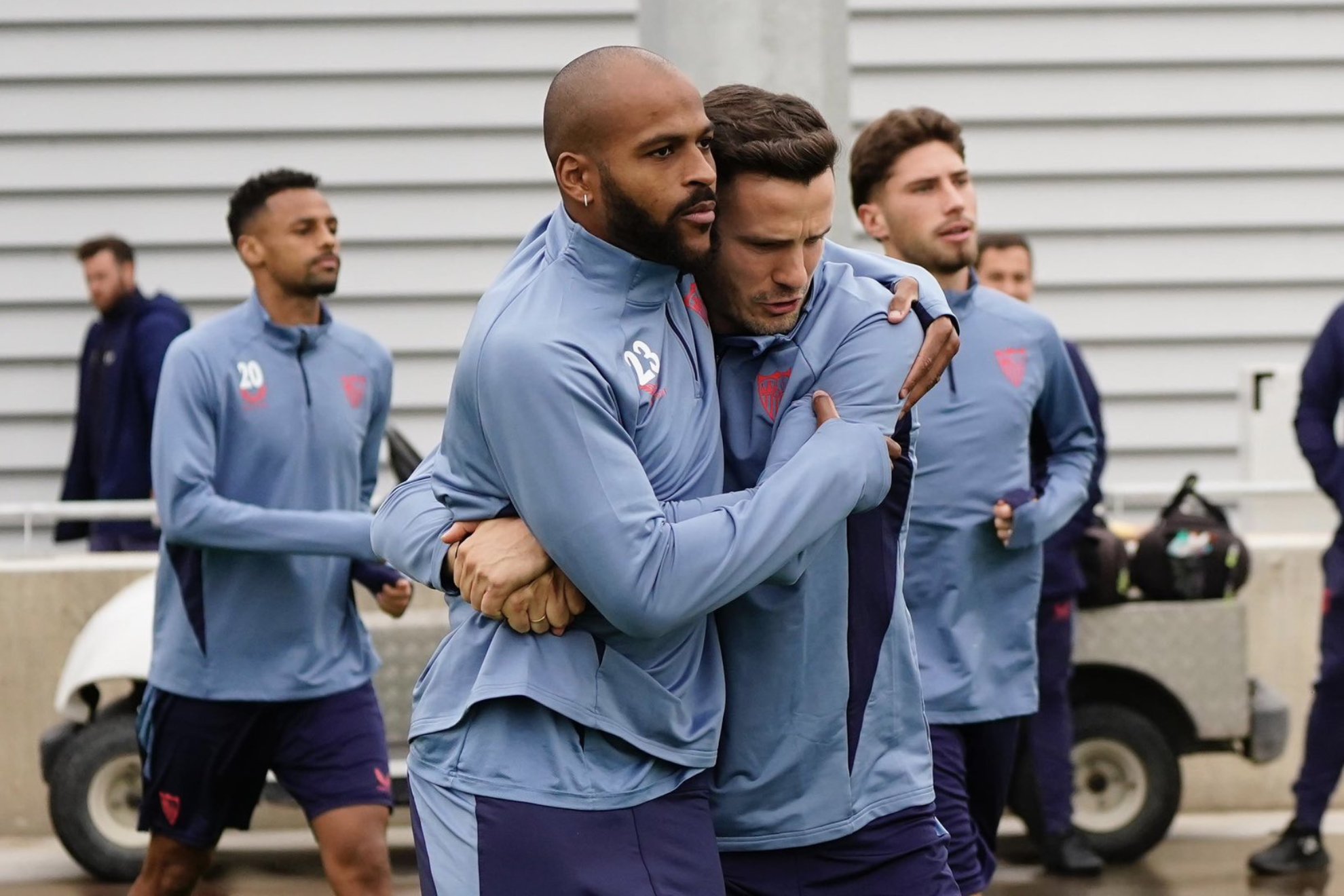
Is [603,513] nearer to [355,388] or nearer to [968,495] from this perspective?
[968,495]

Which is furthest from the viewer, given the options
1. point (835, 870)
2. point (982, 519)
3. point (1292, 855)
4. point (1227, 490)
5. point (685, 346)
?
point (1227, 490)

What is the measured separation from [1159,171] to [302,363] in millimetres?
Result: 6071

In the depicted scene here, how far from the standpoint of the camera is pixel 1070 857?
7.13m

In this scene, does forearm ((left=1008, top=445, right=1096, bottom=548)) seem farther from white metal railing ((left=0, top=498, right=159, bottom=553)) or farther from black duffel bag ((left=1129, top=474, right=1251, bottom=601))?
white metal railing ((left=0, top=498, right=159, bottom=553))

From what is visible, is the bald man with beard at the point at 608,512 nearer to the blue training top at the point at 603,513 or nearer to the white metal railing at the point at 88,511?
the blue training top at the point at 603,513

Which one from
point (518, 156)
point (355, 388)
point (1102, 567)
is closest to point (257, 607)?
point (355, 388)

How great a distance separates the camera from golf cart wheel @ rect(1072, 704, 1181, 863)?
7.34m

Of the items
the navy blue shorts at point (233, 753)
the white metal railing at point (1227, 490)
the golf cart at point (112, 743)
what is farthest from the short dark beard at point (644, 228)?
the white metal railing at point (1227, 490)

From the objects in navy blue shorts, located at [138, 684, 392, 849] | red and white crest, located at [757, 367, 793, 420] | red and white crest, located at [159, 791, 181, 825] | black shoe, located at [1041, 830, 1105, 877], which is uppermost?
red and white crest, located at [757, 367, 793, 420]

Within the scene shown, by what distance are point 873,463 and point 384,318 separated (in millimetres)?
7618

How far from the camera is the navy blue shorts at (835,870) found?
3389 mm

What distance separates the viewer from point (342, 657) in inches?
217

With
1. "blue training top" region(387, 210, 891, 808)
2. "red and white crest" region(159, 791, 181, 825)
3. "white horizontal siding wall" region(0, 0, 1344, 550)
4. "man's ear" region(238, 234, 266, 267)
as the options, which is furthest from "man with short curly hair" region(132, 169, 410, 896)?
"white horizontal siding wall" region(0, 0, 1344, 550)

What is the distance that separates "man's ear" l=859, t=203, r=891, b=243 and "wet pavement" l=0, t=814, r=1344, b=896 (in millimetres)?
2707
